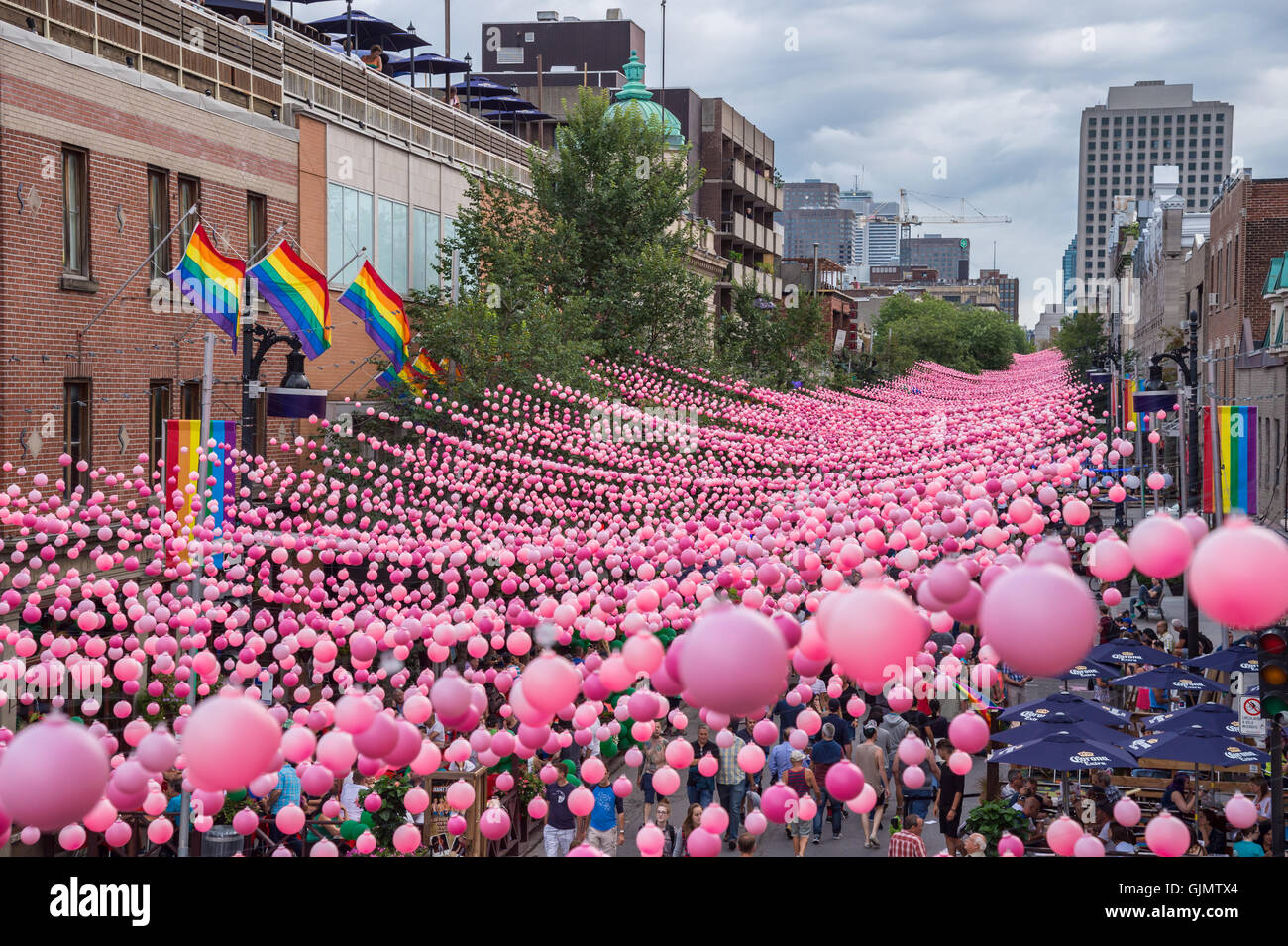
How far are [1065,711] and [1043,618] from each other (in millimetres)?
10325

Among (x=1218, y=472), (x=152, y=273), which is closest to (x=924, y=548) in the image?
(x=1218, y=472)

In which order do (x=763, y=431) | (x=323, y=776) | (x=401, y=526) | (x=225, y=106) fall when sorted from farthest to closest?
(x=763, y=431) < (x=225, y=106) < (x=401, y=526) < (x=323, y=776)

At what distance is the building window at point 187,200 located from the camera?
2181 cm

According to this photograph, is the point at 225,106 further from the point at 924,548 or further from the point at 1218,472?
the point at 1218,472

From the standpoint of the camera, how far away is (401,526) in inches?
629

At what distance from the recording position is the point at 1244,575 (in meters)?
4.48

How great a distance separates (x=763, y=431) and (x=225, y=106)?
13432mm

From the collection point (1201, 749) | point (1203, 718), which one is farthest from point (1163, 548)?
point (1203, 718)

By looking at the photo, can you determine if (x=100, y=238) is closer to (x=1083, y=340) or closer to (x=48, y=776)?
(x=48, y=776)

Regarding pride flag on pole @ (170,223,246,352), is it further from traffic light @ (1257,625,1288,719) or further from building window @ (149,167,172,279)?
traffic light @ (1257,625,1288,719)

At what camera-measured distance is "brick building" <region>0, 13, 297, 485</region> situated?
17859mm

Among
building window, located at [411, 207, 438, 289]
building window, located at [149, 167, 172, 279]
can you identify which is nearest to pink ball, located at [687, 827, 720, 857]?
building window, located at [149, 167, 172, 279]

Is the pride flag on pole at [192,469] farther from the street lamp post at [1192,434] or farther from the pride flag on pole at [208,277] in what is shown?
the street lamp post at [1192,434]
